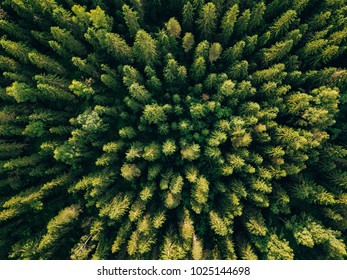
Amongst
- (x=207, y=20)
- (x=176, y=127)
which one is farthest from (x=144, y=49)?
(x=176, y=127)

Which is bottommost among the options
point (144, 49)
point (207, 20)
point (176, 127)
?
point (176, 127)

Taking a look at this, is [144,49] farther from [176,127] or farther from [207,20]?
Answer: [176,127]

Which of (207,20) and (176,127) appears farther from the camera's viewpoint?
(176,127)

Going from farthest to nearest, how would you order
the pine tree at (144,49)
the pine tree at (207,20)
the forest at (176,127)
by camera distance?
1. the forest at (176,127)
2. the pine tree at (144,49)
3. the pine tree at (207,20)

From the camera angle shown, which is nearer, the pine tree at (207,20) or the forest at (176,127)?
the pine tree at (207,20)

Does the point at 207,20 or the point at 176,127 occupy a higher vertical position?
the point at 207,20

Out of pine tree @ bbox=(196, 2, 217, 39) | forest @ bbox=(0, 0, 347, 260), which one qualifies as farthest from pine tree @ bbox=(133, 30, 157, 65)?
pine tree @ bbox=(196, 2, 217, 39)

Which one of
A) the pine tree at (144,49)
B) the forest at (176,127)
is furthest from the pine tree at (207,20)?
the pine tree at (144,49)

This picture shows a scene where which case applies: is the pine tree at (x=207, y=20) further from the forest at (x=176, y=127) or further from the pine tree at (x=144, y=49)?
the pine tree at (x=144, y=49)

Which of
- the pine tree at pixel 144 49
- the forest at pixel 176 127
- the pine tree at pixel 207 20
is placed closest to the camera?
the pine tree at pixel 207 20
